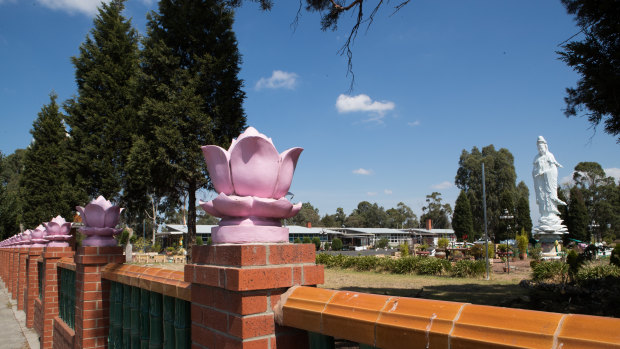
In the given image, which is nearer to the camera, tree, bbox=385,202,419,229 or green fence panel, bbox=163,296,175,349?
green fence panel, bbox=163,296,175,349

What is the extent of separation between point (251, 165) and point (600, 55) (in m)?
4.66

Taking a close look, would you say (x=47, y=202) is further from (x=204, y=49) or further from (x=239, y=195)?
(x=239, y=195)

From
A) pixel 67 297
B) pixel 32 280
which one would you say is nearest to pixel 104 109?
pixel 32 280

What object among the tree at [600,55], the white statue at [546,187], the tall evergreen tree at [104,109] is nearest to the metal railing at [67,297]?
the tree at [600,55]

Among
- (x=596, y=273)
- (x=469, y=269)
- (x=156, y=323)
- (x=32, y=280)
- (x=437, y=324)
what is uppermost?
(x=437, y=324)

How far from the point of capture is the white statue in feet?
78.6

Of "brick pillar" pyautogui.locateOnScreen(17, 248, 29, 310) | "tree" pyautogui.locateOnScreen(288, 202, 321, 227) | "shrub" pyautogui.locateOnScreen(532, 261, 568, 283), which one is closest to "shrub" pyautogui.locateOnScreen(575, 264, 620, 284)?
"shrub" pyautogui.locateOnScreen(532, 261, 568, 283)

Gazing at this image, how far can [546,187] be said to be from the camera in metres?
24.7

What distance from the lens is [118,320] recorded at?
3578mm

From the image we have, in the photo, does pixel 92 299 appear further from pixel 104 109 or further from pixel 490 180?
pixel 490 180

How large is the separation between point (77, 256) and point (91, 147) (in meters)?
12.8

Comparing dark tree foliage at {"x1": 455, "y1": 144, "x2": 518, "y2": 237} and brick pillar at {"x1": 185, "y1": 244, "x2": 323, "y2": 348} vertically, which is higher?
dark tree foliage at {"x1": 455, "y1": 144, "x2": 518, "y2": 237}

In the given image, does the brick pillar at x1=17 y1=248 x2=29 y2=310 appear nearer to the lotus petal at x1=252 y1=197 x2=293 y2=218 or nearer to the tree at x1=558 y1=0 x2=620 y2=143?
the lotus petal at x1=252 y1=197 x2=293 y2=218

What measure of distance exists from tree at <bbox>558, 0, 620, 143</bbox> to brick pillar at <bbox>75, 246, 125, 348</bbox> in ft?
18.2
